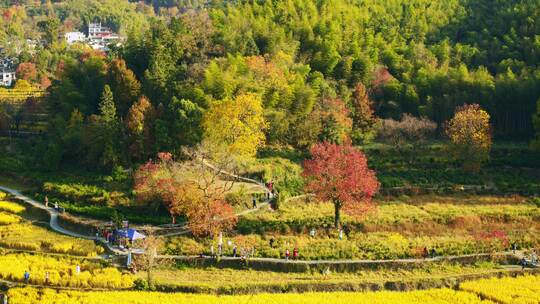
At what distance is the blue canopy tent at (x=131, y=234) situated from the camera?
125 ft

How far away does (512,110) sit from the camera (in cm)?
5944

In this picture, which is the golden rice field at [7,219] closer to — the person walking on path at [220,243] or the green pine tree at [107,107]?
the green pine tree at [107,107]

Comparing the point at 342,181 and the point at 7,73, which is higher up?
the point at 7,73

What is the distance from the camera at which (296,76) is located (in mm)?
56531

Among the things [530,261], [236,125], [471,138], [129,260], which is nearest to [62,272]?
[129,260]

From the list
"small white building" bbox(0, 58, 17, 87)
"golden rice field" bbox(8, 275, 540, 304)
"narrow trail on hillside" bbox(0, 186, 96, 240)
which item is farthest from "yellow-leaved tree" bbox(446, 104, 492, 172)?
"small white building" bbox(0, 58, 17, 87)

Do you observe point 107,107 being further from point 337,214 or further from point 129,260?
point 337,214

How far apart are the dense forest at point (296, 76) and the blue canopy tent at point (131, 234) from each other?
11545mm

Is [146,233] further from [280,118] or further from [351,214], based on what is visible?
[280,118]

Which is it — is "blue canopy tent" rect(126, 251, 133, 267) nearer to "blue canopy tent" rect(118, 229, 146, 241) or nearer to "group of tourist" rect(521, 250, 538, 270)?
"blue canopy tent" rect(118, 229, 146, 241)

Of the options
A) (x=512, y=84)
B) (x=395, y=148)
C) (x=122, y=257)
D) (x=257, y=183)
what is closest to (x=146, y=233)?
(x=122, y=257)

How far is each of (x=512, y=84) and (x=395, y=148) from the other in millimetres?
12205

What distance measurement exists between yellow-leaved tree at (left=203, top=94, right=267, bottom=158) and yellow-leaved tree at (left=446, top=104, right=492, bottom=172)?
14805 mm

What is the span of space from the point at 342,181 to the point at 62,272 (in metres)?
16.6
